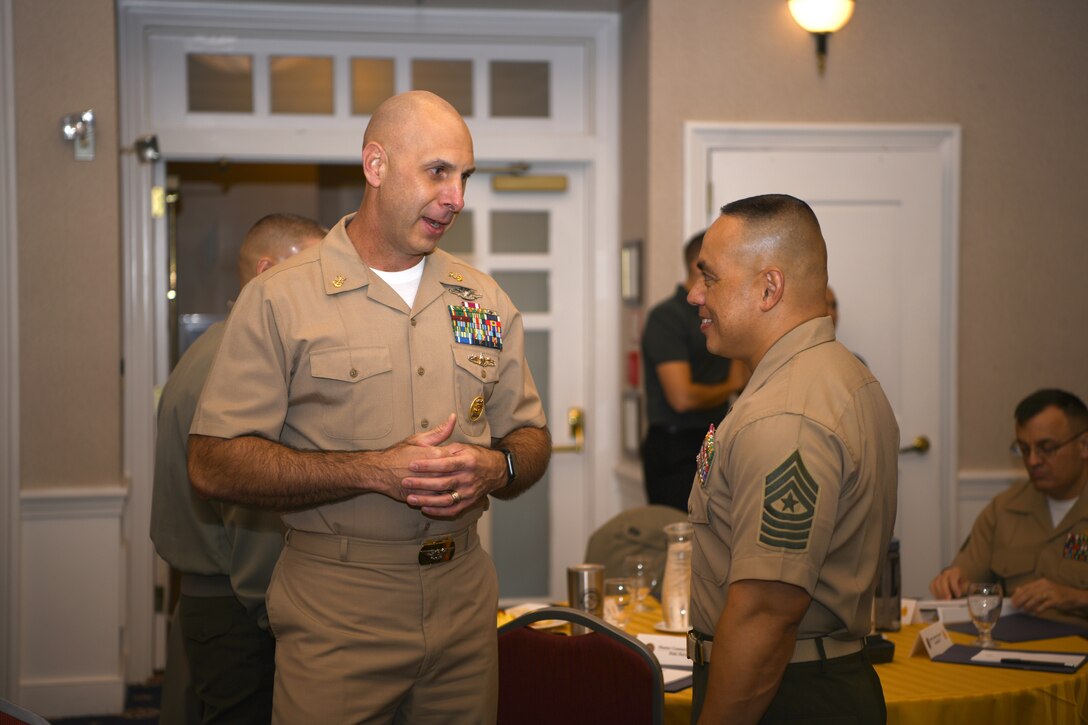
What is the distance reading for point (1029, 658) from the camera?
97.0 inches

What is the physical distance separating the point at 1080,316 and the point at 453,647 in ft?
13.0

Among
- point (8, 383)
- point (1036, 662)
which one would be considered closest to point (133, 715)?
point (8, 383)

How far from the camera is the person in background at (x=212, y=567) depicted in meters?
2.61

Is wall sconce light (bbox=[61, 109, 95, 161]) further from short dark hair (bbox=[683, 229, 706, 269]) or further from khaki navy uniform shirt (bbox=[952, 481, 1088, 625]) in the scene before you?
khaki navy uniform shirt (bbox=[952, 481, 1088, 625])

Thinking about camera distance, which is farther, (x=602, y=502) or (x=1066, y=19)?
(x=602, y=502)

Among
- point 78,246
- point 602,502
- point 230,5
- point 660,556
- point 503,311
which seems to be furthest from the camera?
point 602,502

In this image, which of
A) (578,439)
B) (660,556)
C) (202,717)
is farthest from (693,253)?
(202,717)

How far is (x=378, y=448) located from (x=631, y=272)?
10.2 ft

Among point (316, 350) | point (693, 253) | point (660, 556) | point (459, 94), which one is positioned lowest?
point (660, 556)

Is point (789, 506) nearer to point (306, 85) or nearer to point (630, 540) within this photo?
point (630, 540)

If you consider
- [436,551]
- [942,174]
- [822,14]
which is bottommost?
[436,551]

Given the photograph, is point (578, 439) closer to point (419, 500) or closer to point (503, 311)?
point (503, 311)

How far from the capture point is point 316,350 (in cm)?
196

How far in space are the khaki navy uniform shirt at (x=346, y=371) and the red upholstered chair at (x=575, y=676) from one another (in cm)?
31
